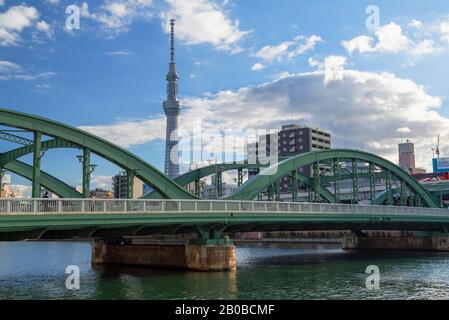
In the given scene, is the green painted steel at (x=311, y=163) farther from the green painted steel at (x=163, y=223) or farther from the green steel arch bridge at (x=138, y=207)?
the green painted steel at (x=163, y=223)

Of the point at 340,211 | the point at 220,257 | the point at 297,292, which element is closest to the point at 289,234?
the point at 340,211

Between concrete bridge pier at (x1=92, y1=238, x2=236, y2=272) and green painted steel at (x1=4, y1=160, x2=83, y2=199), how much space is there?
45.0 feet

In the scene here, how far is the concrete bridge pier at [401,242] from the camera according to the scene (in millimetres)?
94125

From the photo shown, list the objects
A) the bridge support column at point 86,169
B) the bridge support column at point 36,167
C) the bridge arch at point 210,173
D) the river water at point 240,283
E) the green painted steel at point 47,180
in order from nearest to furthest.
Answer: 1. the river water at point 240,283
2. the bridge support column at point 36,167
3. the bridge support column at point 86,169
4. the green painted steel at point 47,180
5. the bridge arch at point 210,173

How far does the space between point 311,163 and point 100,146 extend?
1479 inches

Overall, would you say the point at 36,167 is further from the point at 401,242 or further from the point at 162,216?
the point at 401,242

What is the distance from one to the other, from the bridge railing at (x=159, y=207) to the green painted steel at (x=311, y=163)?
5.83 m

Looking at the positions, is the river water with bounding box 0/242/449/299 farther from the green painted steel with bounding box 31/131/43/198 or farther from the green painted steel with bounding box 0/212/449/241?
the green painted steel with bounding box 31/131/43/198

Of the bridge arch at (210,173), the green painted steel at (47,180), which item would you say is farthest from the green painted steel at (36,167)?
the bridge arch at (210,173)

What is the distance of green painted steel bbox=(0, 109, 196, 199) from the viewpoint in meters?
42.0

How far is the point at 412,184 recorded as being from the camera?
98875 mm

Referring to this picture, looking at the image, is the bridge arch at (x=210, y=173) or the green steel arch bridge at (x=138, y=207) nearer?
the green steel arch bridge at (x=138, y=207)
